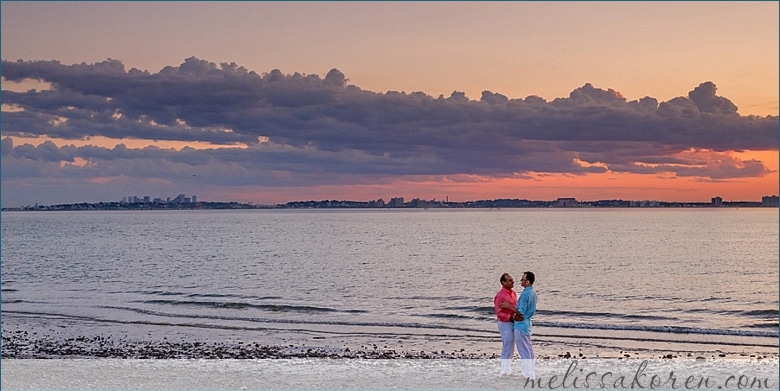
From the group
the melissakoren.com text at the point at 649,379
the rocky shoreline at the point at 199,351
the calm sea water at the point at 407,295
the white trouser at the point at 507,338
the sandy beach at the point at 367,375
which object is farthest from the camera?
the calm sea water at the point at 407,295

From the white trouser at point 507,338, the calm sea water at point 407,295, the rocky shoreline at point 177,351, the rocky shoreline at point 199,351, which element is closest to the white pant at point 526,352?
the white trouser at point 507,338

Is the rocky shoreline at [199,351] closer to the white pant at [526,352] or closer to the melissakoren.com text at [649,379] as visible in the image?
the melissakoren.com text at [649,379]

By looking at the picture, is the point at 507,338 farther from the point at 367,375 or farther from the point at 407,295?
the point at 407,295

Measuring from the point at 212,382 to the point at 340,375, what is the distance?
2305mm

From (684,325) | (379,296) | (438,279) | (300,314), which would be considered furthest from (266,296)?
(684,325)

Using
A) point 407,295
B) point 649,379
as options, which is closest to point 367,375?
point 649,379

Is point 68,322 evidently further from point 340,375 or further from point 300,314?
point 340,375

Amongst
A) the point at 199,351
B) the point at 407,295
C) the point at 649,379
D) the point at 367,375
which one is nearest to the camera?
the point at 649,379

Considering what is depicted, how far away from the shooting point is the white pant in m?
14.1

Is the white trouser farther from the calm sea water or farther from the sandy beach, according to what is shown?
the calm sea water

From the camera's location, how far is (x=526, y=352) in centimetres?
1431

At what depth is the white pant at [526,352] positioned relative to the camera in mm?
14102

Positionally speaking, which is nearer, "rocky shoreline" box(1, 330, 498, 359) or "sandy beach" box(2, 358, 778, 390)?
"sandy beach" box(2, 358, 778, 390)

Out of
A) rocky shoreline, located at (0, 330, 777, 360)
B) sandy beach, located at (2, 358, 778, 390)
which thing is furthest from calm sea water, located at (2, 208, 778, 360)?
sandy beach, located at (2, 358, 778, 390)
